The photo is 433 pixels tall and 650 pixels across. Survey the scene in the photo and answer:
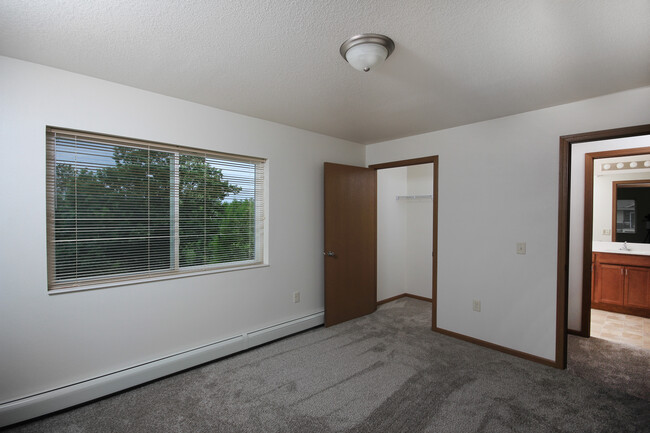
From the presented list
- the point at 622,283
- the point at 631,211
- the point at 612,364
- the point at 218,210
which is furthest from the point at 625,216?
the point at 218,210

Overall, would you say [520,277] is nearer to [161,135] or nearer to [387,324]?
[387,324]

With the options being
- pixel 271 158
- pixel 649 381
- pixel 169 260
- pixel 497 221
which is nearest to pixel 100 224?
pixel 169 260

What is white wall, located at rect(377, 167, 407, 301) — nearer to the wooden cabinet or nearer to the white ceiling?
the white ceiling

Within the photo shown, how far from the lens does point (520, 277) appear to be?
3.02 meters

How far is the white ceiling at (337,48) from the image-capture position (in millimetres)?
1513

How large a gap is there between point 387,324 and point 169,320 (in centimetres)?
251

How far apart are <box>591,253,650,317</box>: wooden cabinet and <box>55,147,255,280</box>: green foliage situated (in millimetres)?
4946

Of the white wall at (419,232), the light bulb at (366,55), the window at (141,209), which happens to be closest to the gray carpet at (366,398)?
the window at (141,209)

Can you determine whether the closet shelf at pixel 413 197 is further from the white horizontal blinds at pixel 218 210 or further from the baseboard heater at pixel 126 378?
the baseboard heater at pixel 126 378

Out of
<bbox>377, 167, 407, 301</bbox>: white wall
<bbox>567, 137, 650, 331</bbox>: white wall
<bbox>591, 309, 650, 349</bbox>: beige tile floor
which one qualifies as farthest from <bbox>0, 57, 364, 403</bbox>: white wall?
<bbox>591, 309, 650, 349</bbox>: beige tile floor

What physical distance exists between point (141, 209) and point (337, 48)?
2029 millimetres

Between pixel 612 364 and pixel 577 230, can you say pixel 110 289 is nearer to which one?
pixel 612 364

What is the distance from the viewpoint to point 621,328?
374cm

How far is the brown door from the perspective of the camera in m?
3.80
